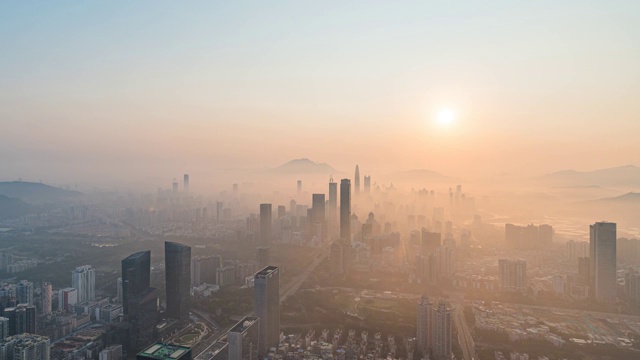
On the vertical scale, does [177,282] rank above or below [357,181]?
below

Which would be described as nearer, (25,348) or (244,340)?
(25,348)

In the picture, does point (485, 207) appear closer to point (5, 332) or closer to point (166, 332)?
point (166, 332)

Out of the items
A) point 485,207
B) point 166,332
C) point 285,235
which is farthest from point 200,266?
point 485,207

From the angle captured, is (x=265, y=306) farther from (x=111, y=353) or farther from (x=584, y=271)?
(x=584, y=271)

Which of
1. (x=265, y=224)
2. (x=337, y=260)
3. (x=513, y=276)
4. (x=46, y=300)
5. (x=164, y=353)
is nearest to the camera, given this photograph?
(x=164, y=353)

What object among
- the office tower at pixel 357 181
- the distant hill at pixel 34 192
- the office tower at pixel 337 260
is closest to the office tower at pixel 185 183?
the distant hill at pixel 34 192

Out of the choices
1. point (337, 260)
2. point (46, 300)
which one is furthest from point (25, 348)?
point (337, 260)

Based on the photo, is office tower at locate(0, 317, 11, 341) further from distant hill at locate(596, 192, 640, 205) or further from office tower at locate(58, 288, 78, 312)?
distant hill at locate(596, 192, 640, 205)

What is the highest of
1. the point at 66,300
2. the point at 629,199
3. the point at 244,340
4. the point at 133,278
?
the point at 629,199

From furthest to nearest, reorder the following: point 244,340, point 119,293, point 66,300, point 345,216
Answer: point 345,216 → point 119,293 → point 66,300 → point 244,340
